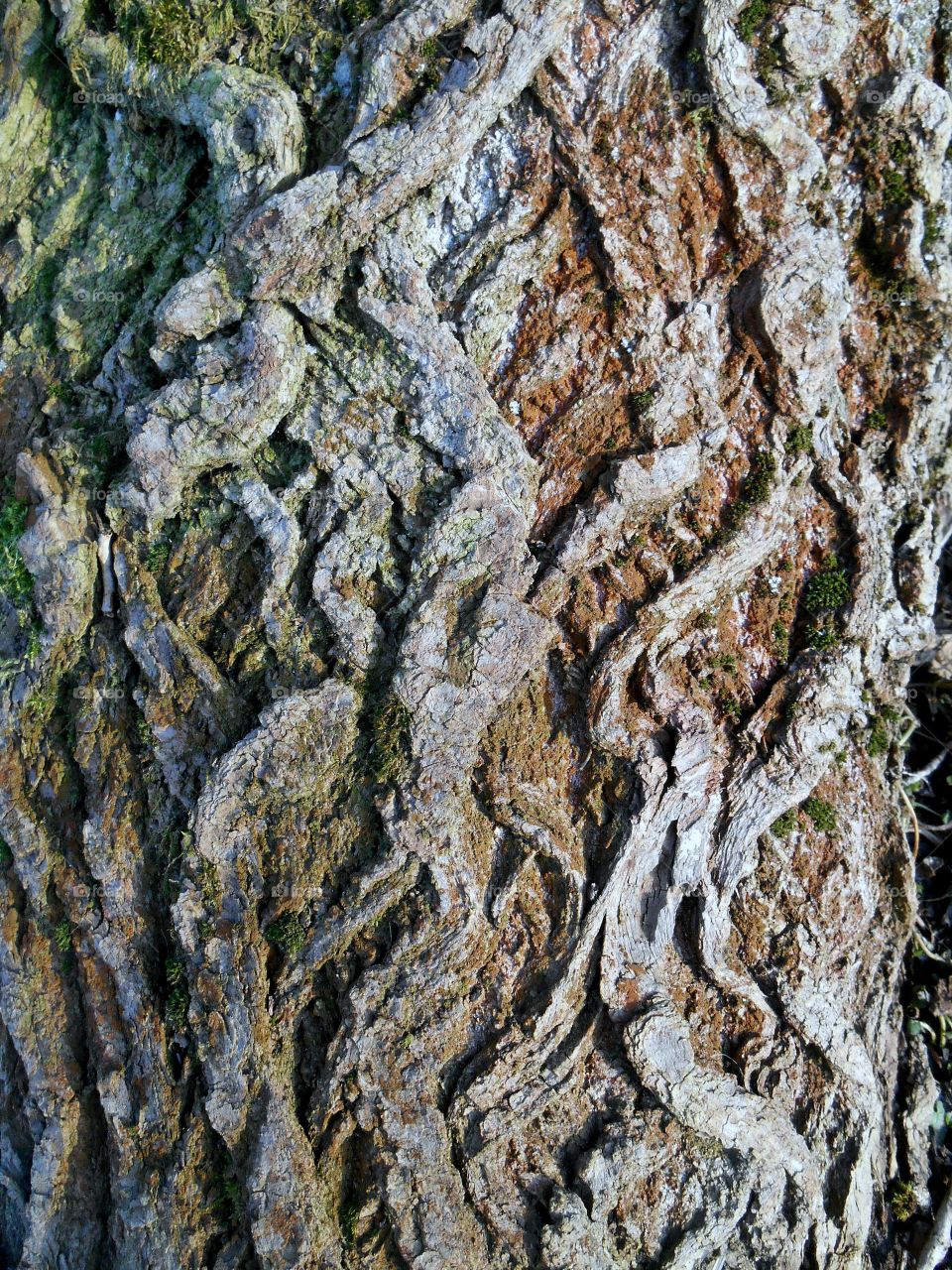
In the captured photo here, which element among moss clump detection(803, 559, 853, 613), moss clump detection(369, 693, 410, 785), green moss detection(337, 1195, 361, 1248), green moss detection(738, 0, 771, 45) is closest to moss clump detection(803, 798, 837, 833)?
moss clump detection(803, 559, 853, 613)

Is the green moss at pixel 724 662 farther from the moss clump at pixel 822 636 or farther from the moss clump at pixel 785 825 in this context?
the moss clump at pixel 785 825

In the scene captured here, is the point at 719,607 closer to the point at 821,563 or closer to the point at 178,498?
the point at 821,563

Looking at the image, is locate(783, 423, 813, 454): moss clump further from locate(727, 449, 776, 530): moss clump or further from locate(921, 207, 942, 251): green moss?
locate(921, 207, 942, 251): green moss

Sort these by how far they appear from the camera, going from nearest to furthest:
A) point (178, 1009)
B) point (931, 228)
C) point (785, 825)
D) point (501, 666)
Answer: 1. point (501, 666)
2. point (178, 1009)
3. point (785, 825)
4. point (931, 228)

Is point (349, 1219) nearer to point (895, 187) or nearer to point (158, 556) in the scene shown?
point (158, 556)

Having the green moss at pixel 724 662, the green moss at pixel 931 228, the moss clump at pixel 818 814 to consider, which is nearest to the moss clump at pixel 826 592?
the green moss at pixel 724 662

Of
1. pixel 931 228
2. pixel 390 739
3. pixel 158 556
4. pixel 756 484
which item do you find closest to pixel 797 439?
pixel 756 484
